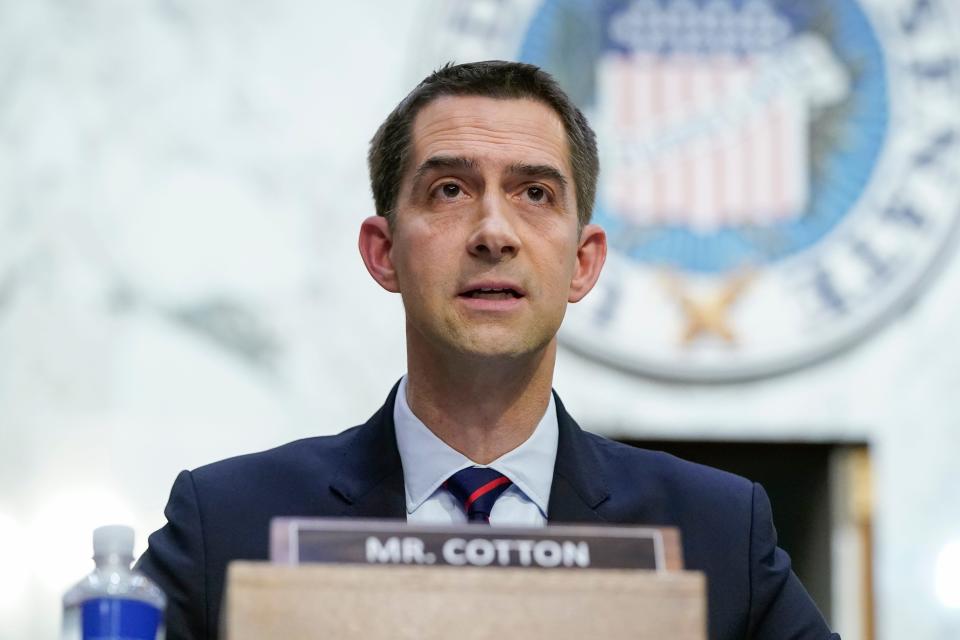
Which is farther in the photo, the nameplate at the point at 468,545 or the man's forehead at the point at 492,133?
the man's forehead at the point at 492,133

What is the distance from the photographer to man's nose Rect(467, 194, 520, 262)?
195 cm

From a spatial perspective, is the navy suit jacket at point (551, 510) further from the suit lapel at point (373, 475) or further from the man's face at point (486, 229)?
the man's face at point (486, 229)

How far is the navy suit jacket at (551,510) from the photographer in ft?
6.57

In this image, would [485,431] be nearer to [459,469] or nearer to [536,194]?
[459,469]

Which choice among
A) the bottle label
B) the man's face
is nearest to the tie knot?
the man's face

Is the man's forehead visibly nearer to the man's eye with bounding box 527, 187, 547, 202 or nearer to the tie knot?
the man's eye with bounding box 527, 187, 547, 202

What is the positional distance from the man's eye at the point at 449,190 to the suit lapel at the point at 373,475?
0.32 m

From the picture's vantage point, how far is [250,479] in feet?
7.00

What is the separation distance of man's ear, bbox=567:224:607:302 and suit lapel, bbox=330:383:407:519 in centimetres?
32

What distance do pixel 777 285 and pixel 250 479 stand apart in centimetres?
241

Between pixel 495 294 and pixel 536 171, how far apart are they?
0.60 feet

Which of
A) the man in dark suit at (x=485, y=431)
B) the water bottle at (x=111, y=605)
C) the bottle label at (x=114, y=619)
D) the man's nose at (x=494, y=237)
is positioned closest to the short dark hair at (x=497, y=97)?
the man in dark suit at (x=485, y=431)

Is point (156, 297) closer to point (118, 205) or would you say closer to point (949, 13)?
point (118, 205)

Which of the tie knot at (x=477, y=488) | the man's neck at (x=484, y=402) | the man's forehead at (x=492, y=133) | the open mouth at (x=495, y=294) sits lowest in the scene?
the tie knot at (x=477, y=488)
